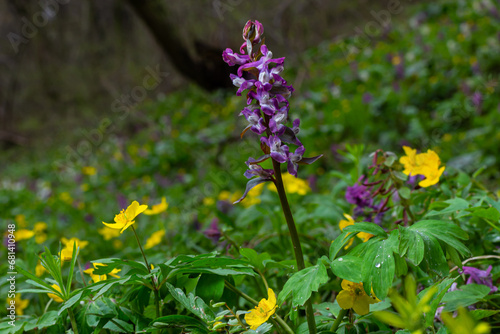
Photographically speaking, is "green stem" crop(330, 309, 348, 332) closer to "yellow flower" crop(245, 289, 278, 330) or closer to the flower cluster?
"yellow flower" crop(245, 289, 278, 330)

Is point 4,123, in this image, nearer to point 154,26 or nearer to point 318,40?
point 154,26

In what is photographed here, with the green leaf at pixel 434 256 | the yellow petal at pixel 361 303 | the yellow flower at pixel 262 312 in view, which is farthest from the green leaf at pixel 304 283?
the green leaf at pixel 434 256

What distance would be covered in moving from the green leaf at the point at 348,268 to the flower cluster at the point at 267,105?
22 centimetres

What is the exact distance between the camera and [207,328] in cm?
92

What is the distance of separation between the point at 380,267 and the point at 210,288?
419 mm

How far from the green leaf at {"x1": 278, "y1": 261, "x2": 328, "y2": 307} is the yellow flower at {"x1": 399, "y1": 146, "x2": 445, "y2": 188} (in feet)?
1.75

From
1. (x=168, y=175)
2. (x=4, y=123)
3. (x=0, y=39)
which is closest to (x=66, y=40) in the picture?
(x=0, y=39)

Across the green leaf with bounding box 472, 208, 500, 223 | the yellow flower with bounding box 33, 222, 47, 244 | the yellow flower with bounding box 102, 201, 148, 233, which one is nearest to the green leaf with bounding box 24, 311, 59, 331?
the yellow flower with bounding box 102, 201, 148, 233

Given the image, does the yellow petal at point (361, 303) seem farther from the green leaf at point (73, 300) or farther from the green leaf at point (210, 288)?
the green leaf at point (73, 300)

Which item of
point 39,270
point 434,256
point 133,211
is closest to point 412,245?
point 434,256

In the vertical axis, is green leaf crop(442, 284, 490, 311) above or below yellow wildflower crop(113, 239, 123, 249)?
below

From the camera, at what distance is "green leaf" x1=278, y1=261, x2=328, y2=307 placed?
0.83 meters

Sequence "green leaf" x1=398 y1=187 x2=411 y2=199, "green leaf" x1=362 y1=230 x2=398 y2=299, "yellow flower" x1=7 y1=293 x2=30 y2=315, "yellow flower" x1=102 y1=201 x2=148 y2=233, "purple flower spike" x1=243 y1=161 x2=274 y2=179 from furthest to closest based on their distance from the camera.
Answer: "yellow flower" x1=7 y1=293 x2=30 y2=315 → "green leaf" x1=398 y1=187 x2=411 y2=199 → "yellow flower" x1=102 y1=201 x2=148 y2=233 → "purple flower spike" x1=243 y1=161 x2=274 y2=179 → "green leaf" x1=362 y1=230 x2=398 y2=299

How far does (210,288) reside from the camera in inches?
39.5
